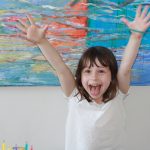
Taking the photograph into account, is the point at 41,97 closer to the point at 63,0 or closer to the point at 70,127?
the point at 70,127

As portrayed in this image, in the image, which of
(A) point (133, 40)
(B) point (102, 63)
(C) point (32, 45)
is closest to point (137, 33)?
(A) point (133, 40)

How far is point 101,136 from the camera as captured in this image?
37.6 inches

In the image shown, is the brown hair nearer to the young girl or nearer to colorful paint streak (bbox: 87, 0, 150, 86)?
the young girl

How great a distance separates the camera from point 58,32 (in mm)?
1082

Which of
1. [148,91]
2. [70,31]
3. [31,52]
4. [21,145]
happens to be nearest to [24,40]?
[31,52]

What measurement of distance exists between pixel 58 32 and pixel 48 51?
19cm

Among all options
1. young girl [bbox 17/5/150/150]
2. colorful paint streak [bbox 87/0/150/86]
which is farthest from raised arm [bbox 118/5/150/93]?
colorful paint streak [bbox 87/0/150/86]

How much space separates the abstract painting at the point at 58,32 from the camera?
3.48 ft

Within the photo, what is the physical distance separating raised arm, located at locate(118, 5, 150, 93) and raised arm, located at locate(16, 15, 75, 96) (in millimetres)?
175

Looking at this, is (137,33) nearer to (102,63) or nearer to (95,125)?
(102,63)

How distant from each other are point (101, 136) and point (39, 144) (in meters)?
0.31

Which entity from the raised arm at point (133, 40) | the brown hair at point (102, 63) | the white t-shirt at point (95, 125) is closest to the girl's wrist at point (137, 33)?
the raised arm at point (133, 40)

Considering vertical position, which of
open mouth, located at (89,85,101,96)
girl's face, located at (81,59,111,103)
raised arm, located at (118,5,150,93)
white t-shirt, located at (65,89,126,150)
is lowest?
white t-shirt, located at (65,89,126,150)

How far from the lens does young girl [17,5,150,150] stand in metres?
0.92
